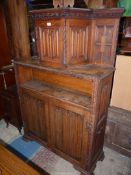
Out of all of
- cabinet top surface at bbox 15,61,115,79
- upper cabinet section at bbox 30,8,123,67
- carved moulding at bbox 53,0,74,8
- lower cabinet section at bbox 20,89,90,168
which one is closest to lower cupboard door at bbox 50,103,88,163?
lower cabinet section at bbox 20,89,90,168

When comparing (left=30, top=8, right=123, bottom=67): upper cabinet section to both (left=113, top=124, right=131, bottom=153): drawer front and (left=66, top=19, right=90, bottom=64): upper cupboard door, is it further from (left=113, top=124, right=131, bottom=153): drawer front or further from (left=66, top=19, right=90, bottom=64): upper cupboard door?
(left=113, top=124, right=131, bottom=153): drawer front

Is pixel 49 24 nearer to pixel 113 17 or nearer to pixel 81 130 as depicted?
pixel 113 17

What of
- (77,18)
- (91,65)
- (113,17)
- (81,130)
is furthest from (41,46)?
(81,130)

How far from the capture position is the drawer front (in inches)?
74.6

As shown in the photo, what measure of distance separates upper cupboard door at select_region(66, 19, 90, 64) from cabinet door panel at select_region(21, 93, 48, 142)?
2.23 feet

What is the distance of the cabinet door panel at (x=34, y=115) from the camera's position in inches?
74.4

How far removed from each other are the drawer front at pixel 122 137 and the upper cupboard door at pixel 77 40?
3.43ft

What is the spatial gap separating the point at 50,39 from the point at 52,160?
62.8 inches

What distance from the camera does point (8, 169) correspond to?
→ 1059mm

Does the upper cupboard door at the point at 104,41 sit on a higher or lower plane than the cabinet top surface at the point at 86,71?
higher

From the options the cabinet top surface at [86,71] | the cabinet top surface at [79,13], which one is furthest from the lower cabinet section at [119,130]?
the cabinet top surface at [79,13]

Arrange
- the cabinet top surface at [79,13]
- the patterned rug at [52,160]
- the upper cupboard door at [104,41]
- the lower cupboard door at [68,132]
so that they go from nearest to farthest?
the cabinet top surface at [79,13] → the upper cupboard door at [104,41] → the lower cupboard door at [68,132] → the patterned rug at [52,160]

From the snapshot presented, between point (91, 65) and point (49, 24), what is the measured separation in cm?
62

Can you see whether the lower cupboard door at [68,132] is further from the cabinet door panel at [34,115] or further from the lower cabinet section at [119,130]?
the lower cabinet section at [119,130]
